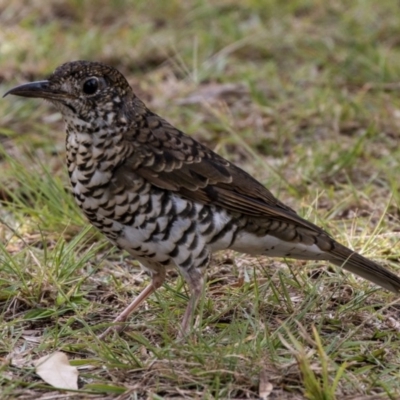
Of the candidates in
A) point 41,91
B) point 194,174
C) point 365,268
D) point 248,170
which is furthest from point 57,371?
point 248,170

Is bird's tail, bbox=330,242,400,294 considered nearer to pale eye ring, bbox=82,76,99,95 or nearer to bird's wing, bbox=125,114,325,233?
bird's wing, bbox=125,114,325,233

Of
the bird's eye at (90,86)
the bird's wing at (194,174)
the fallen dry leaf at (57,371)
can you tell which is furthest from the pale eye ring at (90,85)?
the fallen dry leaf at (57,371)

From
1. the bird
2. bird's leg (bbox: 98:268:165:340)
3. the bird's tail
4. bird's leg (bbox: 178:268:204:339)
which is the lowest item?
the bird's tail

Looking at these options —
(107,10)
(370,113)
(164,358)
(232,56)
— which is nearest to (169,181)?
(164,358)

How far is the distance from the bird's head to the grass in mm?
909

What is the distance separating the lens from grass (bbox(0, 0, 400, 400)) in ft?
14.7

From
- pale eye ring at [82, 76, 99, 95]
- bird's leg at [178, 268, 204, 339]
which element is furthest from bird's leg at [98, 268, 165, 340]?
pale eye ring at [82, 76, 99, 95]

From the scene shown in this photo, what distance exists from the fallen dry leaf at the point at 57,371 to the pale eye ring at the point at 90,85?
1352 mm

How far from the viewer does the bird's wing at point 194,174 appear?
16.6 feet

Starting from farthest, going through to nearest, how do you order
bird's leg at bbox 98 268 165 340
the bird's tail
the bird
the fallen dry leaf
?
the bird's tail < bird's leg at bbox 98 268 165 340 < the bird < the fallen dry leaf

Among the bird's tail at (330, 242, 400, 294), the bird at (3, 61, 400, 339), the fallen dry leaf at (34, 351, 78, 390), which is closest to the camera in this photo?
the fallen dry leaf at (34, 351, 78, 390)

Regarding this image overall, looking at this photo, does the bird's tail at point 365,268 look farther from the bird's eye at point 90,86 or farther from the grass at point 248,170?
the bird's eye at point 90,86

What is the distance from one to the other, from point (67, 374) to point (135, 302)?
855 millimetres

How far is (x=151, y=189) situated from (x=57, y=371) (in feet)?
3.52
